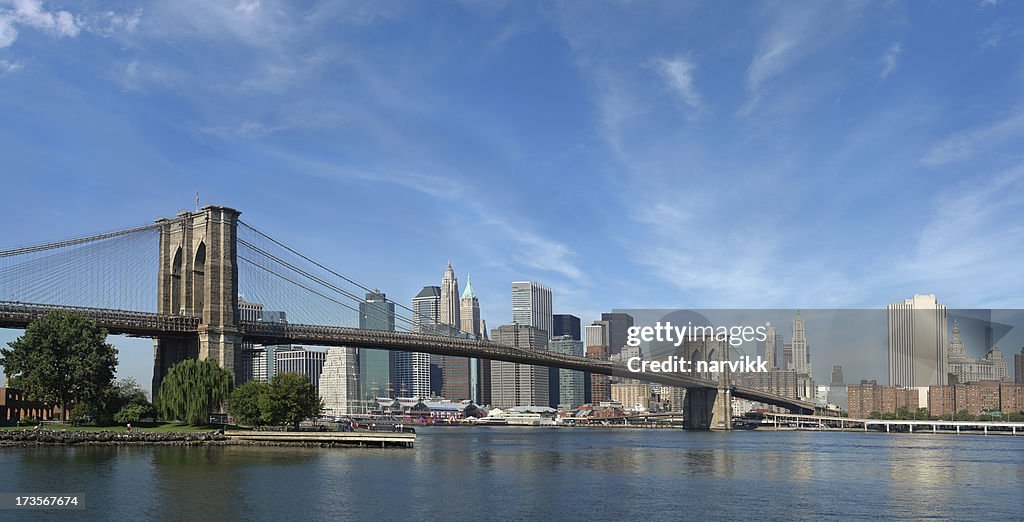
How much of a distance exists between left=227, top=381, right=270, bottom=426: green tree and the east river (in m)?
6.62

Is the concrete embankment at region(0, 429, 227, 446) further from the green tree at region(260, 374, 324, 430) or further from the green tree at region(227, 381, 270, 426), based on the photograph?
the green tree at region(260, 374, 324, 430)

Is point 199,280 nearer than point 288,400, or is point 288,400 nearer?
point 288,400

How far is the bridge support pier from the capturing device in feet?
526

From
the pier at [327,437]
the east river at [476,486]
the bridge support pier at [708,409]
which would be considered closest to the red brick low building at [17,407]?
the pier at [327,437]

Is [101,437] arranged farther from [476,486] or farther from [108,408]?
[476,486]

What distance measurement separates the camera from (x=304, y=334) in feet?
296

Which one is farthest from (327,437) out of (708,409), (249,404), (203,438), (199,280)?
(708,409)

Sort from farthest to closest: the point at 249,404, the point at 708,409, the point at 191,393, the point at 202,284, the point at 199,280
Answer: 1. the point at 708,409
2. the point at 202,284
3. the point at 199,280
4. the point at 191,393
5. the point at 249,404

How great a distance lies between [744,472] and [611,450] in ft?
93.1

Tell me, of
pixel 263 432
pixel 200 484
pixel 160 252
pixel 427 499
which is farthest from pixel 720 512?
pixel 160 252

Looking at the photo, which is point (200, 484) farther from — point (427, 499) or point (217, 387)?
point (217, 387)

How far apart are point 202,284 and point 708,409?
103 metres

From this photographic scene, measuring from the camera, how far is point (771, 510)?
132ft

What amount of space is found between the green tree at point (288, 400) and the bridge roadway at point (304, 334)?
10670 mm
